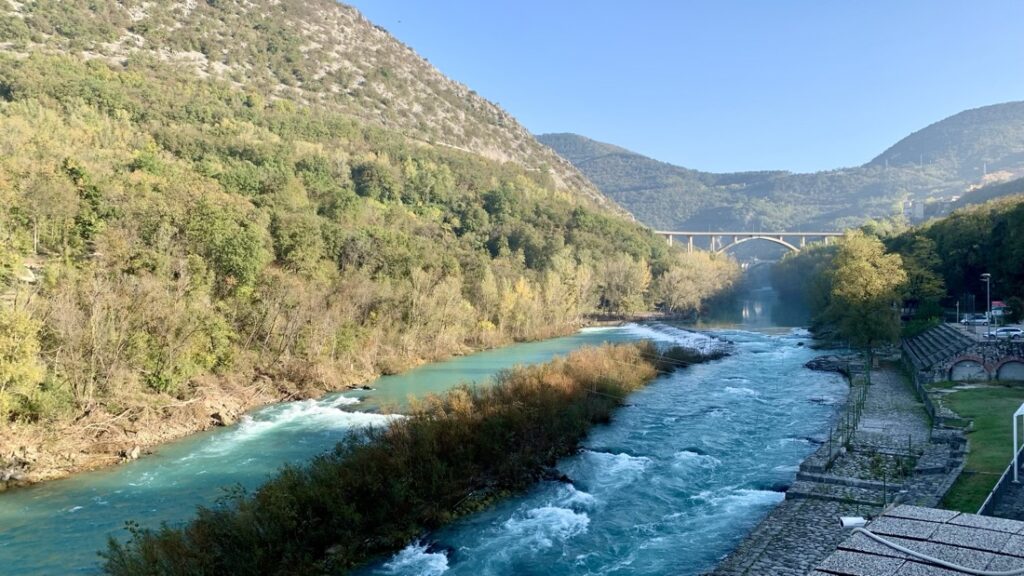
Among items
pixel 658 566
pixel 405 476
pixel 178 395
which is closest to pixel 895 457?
pixel 658 566

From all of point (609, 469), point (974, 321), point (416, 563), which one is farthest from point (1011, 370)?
point (416, 563)

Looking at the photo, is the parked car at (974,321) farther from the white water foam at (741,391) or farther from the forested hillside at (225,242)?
the forested hillside at (225,242)

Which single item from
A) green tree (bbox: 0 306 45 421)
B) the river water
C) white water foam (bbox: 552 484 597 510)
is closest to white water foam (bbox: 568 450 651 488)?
the river water

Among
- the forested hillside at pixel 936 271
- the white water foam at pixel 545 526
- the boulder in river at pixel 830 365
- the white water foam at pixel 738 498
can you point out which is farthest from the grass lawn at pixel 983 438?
the forested hillside at pixel 936 271

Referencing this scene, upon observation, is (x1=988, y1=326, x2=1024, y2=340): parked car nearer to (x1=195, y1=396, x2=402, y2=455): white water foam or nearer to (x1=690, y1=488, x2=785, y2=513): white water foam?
(x1=690, y1=488, x2=785, y2=513): white water foam

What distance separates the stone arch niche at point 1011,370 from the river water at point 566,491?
808 centimetres

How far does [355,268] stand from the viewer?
4712cm

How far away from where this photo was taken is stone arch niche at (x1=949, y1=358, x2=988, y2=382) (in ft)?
108

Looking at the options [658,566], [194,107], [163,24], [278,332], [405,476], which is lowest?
[658,566]

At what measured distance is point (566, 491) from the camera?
63.9 feet

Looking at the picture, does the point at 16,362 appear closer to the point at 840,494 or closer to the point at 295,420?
the point at 295,420

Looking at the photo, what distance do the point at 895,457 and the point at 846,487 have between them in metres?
Result: 4.35

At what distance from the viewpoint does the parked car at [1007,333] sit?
35.3 m

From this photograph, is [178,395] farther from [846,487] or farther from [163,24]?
[163,24]
